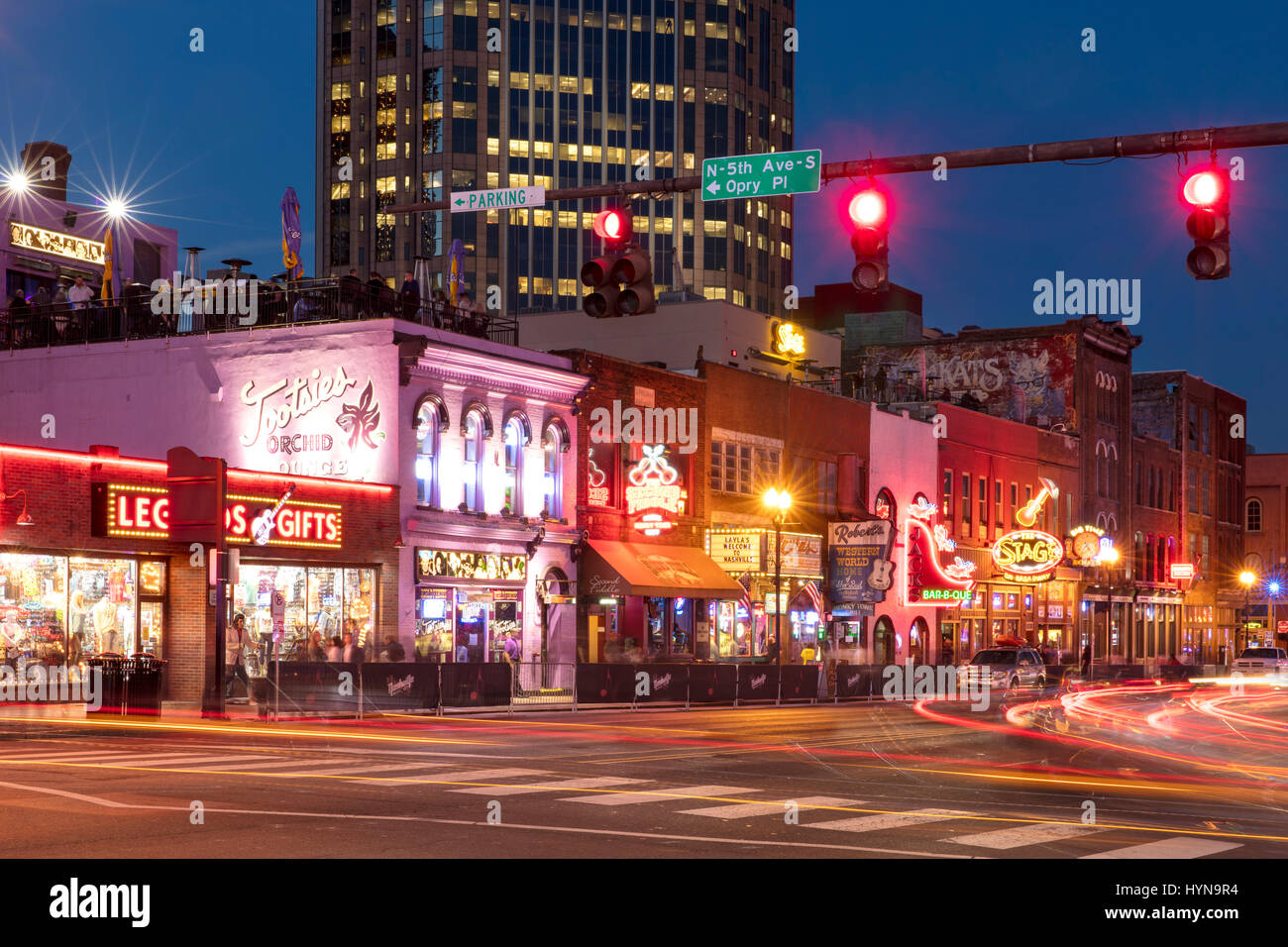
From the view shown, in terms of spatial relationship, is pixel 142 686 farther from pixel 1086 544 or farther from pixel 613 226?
pixel 1086 544

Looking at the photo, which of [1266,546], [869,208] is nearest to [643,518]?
[869,208]

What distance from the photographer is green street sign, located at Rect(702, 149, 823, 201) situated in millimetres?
15688

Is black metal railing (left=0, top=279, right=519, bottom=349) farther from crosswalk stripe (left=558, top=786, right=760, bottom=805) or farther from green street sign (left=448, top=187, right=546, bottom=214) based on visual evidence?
crosswalk stripe (left=558, top=786, right=760, bottom=805)

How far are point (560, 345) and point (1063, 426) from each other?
2704cm

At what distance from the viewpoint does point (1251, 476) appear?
113438mm

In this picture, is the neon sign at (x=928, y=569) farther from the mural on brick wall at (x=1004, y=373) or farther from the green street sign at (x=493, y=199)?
the green street sign at (x=493, y=199)

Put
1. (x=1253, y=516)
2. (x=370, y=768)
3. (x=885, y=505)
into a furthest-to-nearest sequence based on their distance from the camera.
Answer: (x=1253, y=516)
(x=885, y=505)
(x=370, y=768)

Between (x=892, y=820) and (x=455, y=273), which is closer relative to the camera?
(x=892, y=820)

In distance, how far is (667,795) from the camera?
17375 millimetres

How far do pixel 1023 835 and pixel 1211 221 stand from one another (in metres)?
5.85

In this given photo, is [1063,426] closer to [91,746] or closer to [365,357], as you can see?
[365,357]

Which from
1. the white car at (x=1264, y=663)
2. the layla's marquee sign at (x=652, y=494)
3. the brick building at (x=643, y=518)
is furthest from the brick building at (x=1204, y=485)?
the layla's marquee sign at (x=652, y=494)

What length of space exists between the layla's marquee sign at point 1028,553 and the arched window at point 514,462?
1099 inches
